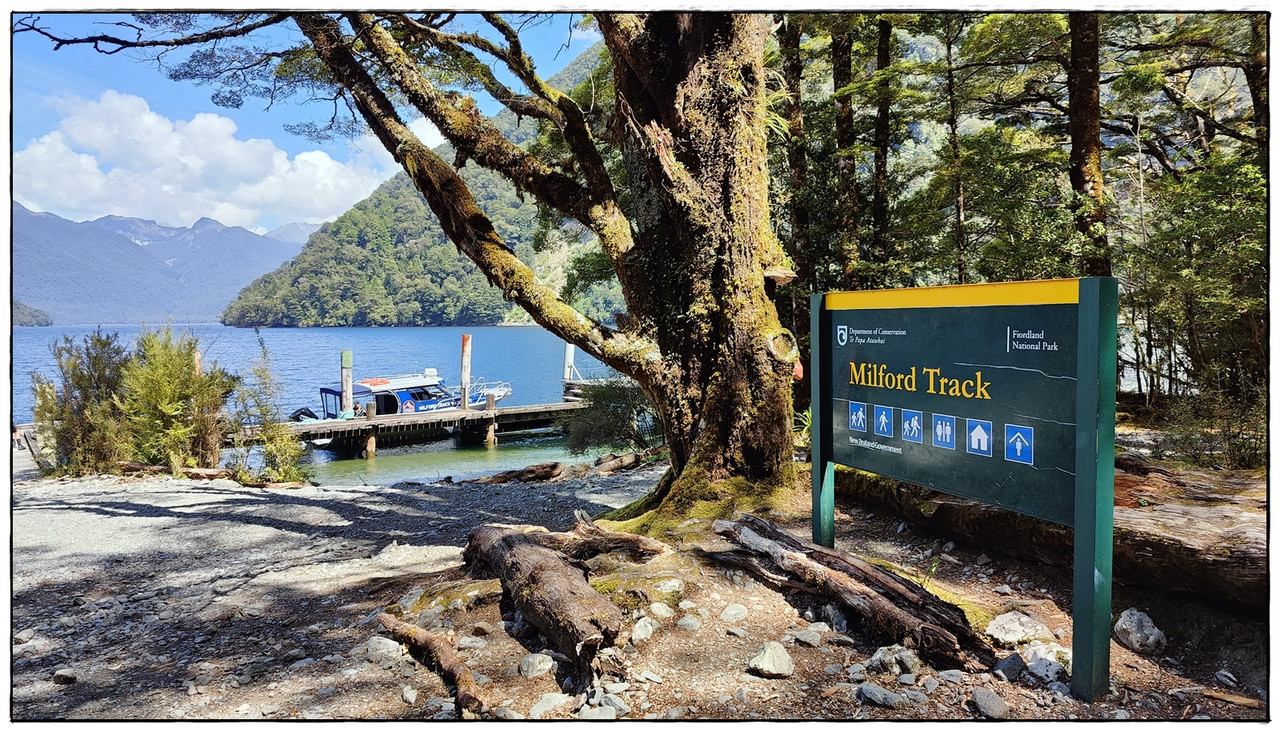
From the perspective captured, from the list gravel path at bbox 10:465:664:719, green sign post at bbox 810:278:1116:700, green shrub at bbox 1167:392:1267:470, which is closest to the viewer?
green sign post at bbox 810:278:1116:700

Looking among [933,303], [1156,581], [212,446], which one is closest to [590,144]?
[933,303]

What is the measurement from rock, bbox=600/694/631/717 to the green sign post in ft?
5.18

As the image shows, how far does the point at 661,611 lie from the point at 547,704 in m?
0.76

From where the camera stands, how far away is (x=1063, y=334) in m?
2.42

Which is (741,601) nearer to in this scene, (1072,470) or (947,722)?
(947,722)

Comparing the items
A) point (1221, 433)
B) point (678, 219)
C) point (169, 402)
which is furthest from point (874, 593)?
point (169, 402)

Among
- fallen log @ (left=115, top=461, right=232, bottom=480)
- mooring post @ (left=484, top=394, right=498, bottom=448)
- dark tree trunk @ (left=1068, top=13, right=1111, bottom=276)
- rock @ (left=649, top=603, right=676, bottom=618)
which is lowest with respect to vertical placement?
mooring post @ (left=484, top=394, right=498, bottom=448)

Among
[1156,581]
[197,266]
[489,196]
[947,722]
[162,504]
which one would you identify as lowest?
[162,504]

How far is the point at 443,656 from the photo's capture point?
2.85m

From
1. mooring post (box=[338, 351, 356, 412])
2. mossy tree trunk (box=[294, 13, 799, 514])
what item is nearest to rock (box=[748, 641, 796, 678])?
mossy tree trunk (box=[294, 13, 799, 514])

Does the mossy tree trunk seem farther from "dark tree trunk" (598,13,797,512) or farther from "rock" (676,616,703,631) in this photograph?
"rock" (676,616,703,631)

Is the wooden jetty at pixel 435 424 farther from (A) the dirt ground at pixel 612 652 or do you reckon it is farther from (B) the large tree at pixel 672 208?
(A) the dirt ground at pixel 612 652

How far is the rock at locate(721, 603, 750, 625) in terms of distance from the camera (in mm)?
3123

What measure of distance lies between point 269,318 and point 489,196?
27.1 meters
